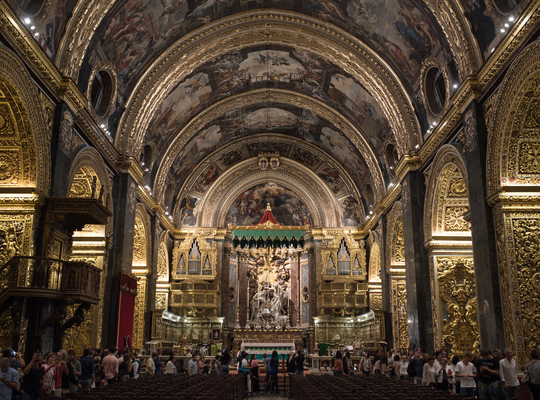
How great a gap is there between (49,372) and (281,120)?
62.3ft

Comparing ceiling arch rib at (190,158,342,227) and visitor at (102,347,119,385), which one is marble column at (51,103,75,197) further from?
ceiling arch rib at (190,158,342,227)

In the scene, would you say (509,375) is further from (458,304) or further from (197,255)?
(197,255)

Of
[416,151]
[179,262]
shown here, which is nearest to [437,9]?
[416,151]

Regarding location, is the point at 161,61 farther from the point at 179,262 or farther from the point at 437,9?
the point at 179,262

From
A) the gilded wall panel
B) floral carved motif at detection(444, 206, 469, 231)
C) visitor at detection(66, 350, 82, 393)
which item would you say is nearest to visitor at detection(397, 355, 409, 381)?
the gilded wall panel

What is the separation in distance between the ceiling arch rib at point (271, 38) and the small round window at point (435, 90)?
4.41 feet

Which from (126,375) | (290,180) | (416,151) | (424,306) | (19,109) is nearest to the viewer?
(19,109)

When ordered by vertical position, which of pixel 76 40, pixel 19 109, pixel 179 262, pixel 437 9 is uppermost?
pixel 437 9

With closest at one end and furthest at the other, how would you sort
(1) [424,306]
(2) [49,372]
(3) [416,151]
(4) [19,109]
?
(2) [49,372], (4) [19,109], (1) [424,306], (3) [416,151]

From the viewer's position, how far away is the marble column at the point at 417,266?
15.6 m

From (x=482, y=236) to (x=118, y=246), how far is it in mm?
11162

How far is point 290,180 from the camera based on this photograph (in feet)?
93.0

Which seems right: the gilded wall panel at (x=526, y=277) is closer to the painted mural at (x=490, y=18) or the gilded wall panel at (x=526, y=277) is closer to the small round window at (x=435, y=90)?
the painted mural at (x=490, y=18)

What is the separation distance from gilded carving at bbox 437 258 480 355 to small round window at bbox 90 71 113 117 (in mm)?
11458
